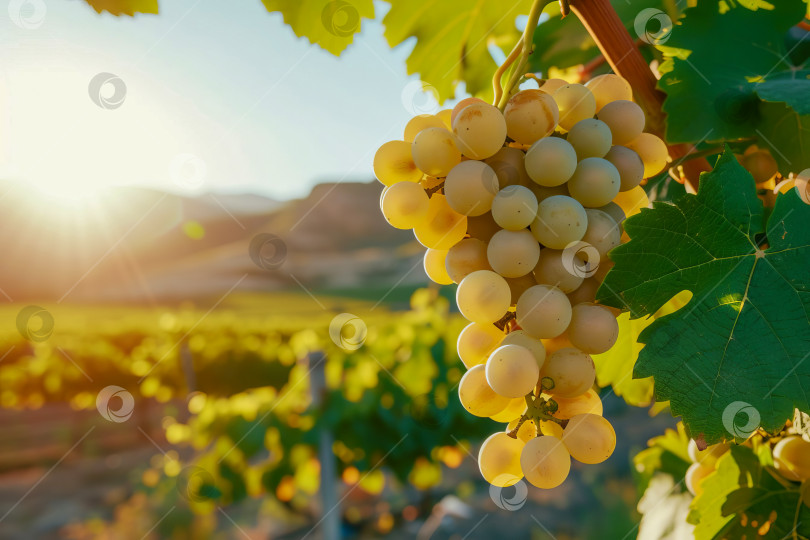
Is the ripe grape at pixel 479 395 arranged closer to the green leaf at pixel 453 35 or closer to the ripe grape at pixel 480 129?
the ripe grape at pixel 480 129

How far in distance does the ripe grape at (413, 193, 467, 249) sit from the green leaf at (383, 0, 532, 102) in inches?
16.8

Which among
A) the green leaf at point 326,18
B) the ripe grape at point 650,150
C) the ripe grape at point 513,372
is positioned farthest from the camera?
the green leaf at point 326,18

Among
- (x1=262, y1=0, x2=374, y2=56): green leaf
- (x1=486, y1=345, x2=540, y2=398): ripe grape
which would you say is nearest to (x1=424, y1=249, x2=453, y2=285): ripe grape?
(x1=486, y1=345, x2=540, y2=398): ripe grape

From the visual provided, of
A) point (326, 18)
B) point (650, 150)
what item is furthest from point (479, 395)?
point (326, 18)

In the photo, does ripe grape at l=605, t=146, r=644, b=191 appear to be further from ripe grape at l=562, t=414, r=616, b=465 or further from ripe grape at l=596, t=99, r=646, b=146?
ripe grape at l=562, t=414, r=616, b=465

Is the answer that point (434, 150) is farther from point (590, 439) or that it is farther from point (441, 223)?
point (590, 439)

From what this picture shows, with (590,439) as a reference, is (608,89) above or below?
above

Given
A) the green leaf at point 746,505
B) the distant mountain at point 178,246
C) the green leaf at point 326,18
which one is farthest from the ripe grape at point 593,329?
the distant mountain at point 178,246

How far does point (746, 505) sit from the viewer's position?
0.56m

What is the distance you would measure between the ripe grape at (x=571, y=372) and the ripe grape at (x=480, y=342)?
0.05 m

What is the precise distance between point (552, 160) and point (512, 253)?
76mm

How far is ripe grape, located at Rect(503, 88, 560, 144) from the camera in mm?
424

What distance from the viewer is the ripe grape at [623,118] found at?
1.50 ft

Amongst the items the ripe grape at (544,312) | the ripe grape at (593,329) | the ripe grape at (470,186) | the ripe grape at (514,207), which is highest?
the ripe grape at (470,186)
